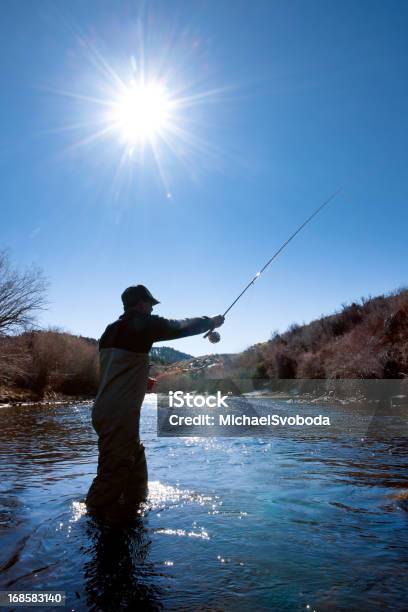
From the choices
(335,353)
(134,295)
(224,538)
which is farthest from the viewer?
(335,353)

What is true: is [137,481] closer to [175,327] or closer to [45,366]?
[175,327]

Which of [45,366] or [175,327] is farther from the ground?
[45,366]

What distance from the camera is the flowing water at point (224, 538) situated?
286 centimetres

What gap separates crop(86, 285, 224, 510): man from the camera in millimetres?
4355

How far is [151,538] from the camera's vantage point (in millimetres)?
3859

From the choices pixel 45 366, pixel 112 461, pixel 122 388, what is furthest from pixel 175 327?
pixel 45 366

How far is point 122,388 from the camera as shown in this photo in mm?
4426

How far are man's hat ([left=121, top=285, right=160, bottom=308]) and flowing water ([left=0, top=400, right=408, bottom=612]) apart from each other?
203 cm

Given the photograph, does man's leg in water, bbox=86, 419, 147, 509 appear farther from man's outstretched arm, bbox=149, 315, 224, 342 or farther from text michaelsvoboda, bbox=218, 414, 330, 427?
text michaelsvoboda, bbox=218, 414, 330, 427

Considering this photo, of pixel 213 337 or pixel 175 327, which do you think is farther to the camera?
pixel 213 337

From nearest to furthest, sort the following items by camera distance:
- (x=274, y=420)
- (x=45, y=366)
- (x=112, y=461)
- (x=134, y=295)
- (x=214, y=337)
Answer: (x=112, y=461), (x=134, y=295), (x=214, y=337), (x=274, y=420), (x=45, y=366)

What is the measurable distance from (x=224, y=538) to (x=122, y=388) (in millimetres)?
1552

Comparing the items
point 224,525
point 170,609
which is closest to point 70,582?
point 170,609

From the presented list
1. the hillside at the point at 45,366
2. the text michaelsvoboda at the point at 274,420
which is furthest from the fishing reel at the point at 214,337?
the hillside at the point at 45,366
